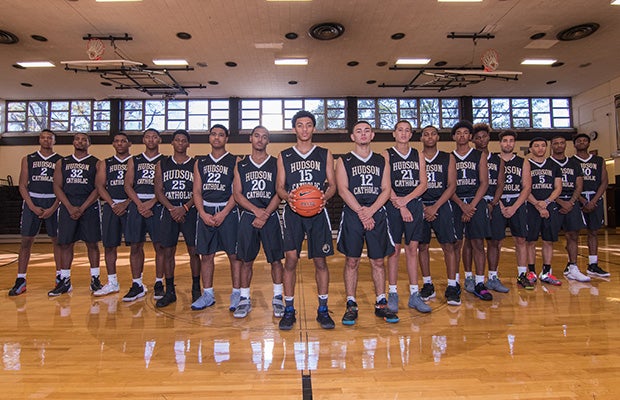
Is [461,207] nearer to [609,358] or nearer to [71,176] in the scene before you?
[609,358]

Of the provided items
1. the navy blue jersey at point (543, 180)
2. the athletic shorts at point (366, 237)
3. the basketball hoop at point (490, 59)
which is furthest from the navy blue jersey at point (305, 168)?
the basketball hoop at point (490, 59)

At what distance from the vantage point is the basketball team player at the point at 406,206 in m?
3.04

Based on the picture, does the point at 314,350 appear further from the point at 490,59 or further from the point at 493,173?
the point at 490,59

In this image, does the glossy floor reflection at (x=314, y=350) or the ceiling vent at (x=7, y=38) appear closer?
the glossy floor reflection at (x=314, y=350)

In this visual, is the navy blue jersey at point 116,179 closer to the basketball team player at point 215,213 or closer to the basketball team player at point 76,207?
the basketball team player at point 76,207

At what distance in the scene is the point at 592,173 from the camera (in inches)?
175

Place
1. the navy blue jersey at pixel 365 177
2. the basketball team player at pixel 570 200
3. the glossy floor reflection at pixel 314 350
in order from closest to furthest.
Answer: the glossy floor reflection at pixel 314 350 < the navy blue jersey at pixel 365 177 < the basketball team player at pixel 570 200

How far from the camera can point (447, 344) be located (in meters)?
2.35

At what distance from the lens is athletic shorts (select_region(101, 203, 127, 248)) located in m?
3.71

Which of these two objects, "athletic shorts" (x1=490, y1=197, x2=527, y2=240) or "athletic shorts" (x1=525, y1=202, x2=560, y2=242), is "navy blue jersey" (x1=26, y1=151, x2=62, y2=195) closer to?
"athletic shorts" (x1=490, y1=197, x2=527, y2=240)

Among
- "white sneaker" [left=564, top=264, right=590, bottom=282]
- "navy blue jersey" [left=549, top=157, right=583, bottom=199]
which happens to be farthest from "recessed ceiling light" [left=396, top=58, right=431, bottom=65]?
"white sneaker" [left=564, top=264, right=590, bottom=282]

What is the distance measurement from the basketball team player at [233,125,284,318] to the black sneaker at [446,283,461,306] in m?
1.50

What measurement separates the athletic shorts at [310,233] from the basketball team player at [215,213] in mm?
611

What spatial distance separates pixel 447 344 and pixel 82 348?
93.3 inches
